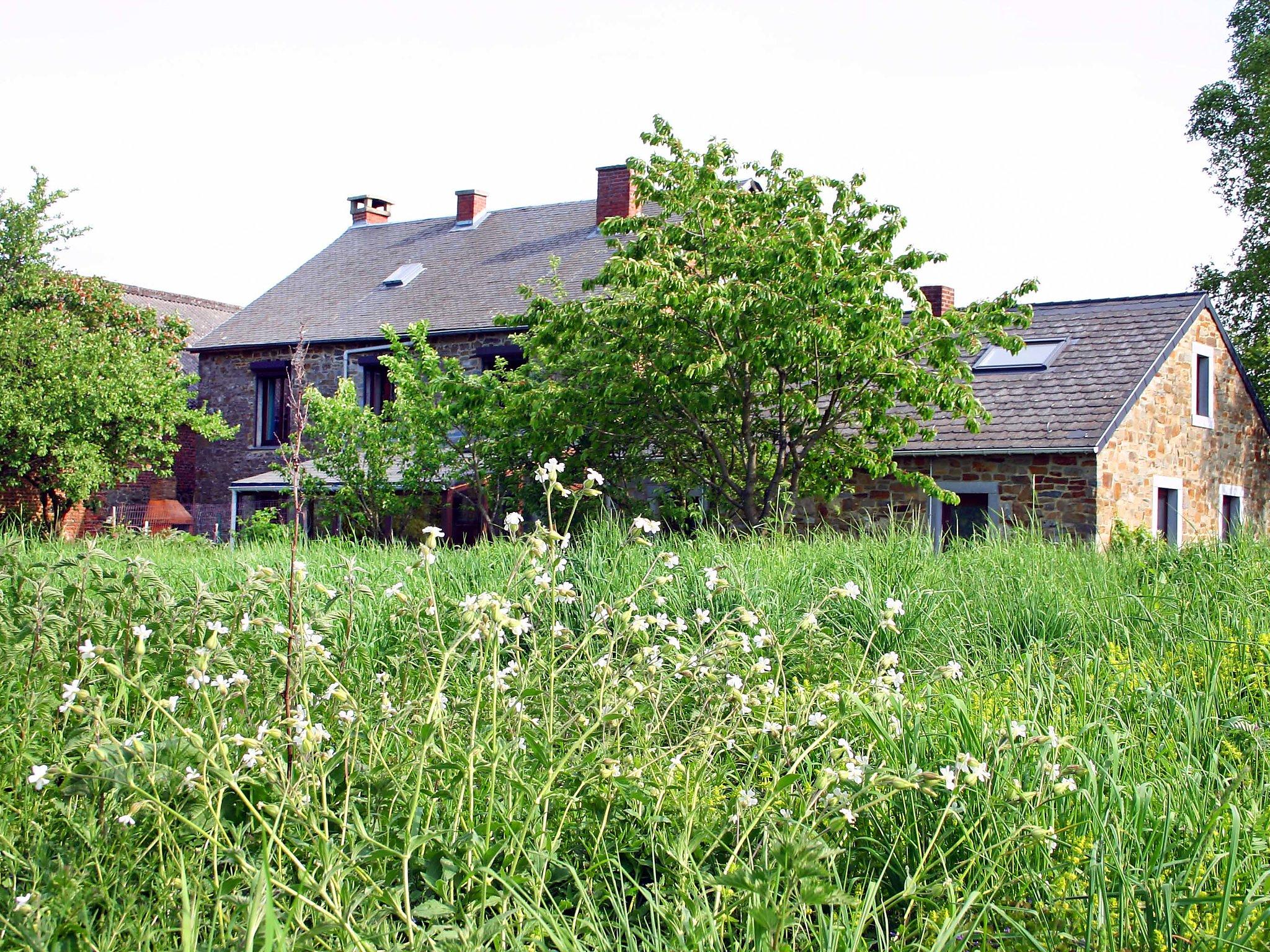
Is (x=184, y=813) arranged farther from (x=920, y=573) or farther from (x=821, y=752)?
(x=920, y=573)

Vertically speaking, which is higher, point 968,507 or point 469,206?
point 469,206

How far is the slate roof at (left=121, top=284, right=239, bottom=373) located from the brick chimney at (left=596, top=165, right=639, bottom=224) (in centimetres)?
1426

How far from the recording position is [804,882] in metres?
2.41

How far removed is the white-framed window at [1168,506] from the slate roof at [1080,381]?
6.50 feet

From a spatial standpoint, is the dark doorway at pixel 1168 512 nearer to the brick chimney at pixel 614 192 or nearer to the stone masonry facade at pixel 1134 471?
the stone masonry facade at pixel 1134 471

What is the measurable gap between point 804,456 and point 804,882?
12.9 meters

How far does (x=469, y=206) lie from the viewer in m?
30.1

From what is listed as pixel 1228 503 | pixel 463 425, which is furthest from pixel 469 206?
pixel 1228 503

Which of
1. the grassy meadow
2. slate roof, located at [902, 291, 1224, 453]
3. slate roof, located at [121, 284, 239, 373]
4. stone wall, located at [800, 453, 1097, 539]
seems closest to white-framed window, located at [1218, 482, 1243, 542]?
slate roof, located at [902, 291, 1224, 453]

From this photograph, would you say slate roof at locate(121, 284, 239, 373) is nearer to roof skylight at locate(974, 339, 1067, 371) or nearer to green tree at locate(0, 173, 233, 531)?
green tree at locate(0, 173, 233, 531)

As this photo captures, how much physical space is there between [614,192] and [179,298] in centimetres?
1844

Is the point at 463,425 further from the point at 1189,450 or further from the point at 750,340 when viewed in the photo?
the point at 1189,450

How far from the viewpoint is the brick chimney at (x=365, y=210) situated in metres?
32.4

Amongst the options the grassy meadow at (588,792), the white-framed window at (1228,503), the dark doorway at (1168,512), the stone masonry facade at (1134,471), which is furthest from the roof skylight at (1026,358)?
the grassy meadow at (588,792)
